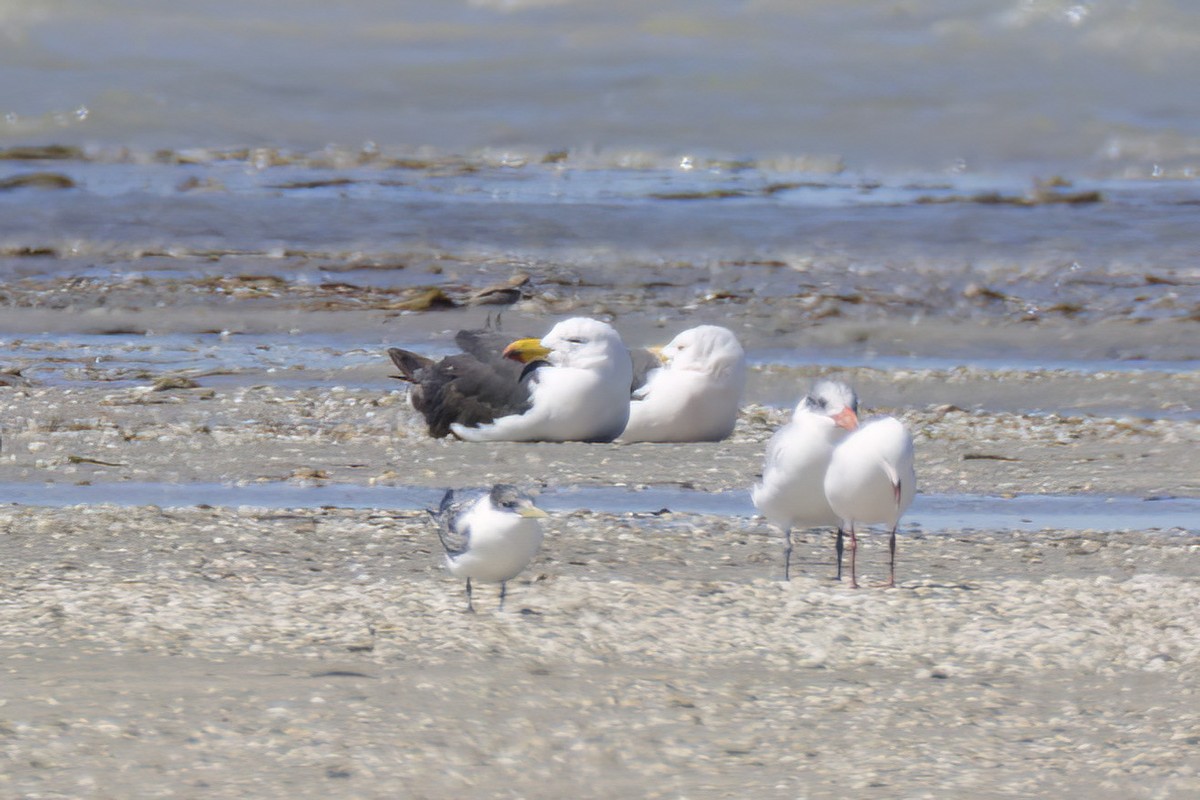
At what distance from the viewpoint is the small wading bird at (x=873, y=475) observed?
5.45 meters

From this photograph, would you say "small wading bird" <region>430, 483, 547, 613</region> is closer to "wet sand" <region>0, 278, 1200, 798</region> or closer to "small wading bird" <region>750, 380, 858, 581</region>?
"wet sand" <region>0, 278, 1200, 798</region>

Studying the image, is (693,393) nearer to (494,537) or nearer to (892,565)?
(892,565)

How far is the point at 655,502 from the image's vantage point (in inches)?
281

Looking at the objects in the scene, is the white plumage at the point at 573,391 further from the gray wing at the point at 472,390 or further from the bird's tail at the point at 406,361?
the bird's tail at the point at 406,361

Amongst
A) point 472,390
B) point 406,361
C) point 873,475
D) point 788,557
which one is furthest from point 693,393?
point 873,475

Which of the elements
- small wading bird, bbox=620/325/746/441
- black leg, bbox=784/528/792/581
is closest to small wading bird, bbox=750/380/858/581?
black leg, bbox=784/528/792/581

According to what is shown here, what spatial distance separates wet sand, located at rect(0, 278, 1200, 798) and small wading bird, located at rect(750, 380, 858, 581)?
24 centimetres

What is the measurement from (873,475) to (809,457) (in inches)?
10.3

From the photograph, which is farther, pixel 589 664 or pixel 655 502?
pixel 655 502

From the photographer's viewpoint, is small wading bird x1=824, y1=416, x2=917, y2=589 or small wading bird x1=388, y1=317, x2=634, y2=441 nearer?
small wading bird x1=824, y1=416, x2=917, y2=589

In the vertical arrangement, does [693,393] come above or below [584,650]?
above

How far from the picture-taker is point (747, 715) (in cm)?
452

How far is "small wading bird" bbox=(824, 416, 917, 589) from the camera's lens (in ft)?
17.9

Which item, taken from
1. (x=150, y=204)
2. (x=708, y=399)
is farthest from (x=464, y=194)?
(x=708, y=399)
